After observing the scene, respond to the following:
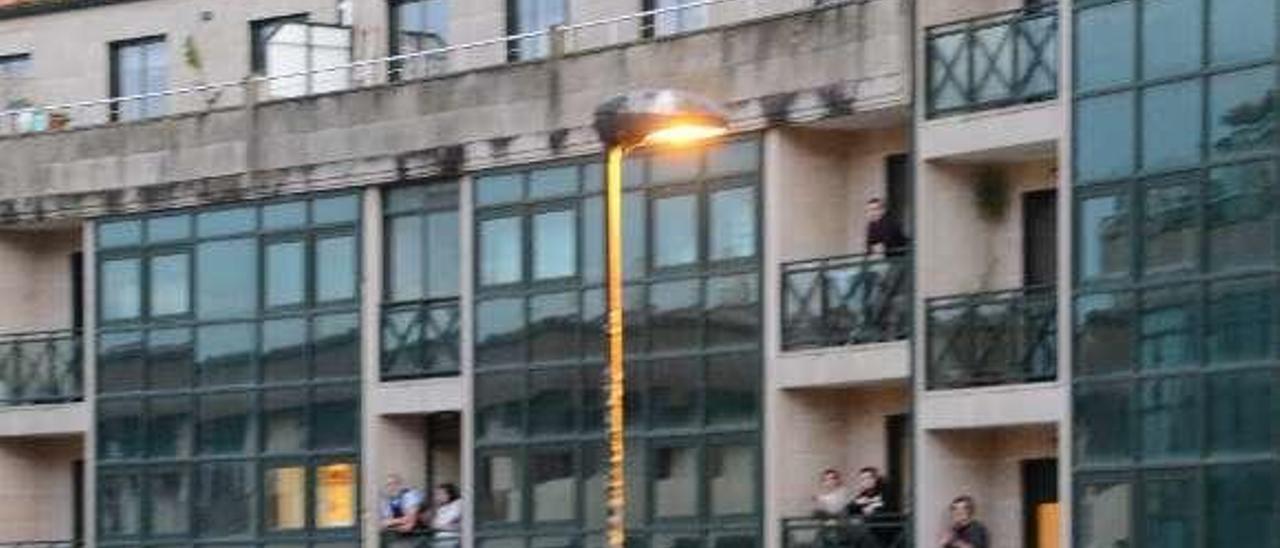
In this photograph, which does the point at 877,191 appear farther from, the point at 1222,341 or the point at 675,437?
the point at 1222,341

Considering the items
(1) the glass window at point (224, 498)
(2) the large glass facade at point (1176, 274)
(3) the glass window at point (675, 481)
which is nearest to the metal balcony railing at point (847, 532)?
(3) the glass window at point (675, 481)

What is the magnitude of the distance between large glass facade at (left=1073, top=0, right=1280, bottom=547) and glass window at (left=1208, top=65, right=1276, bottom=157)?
14 mm

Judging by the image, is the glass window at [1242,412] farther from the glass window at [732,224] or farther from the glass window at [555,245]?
the glass window at [555,245]

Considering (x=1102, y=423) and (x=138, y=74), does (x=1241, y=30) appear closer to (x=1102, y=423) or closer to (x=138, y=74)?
(x=1102, y=423)

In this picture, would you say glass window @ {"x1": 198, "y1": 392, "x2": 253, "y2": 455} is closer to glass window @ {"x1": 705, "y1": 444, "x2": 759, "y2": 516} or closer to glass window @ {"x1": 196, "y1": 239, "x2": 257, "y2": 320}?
glass window @ {"x1": 196, "y1": 239, "x2": 257, "y2": 320}

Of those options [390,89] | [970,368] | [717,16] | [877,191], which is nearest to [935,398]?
[970,368]

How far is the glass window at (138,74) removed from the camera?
56.6 metres

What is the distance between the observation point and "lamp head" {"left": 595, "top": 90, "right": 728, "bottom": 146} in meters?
34.1

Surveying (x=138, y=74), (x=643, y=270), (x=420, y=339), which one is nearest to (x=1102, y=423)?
(x=643, y=270)

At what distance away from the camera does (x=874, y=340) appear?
45.0 meters

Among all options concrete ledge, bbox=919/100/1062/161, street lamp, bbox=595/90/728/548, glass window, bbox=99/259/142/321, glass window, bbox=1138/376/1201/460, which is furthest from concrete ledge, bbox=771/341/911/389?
glass window, bbox=99/259/142/321

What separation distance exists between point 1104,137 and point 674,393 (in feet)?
26.2

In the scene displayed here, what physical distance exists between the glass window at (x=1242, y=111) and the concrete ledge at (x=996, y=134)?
7.94 ft

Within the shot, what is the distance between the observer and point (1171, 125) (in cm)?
4062
